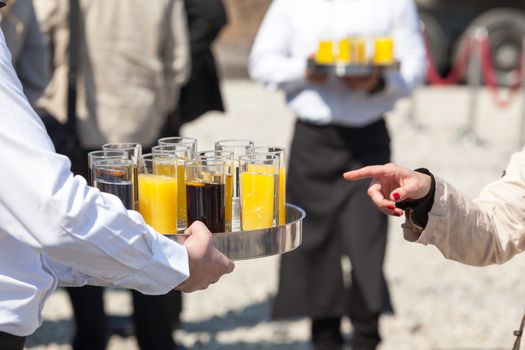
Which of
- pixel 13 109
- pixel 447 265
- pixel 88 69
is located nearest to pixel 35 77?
pixel 88 69

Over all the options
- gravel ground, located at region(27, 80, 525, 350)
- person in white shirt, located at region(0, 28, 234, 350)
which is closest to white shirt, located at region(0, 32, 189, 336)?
person in white shirt, located at region(0, 28, 234, 350)

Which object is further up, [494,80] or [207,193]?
[207,193]

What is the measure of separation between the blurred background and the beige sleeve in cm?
248

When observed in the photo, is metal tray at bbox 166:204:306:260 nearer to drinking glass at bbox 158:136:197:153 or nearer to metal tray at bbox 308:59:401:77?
A: drinking glass at bbox 158:136:197:153

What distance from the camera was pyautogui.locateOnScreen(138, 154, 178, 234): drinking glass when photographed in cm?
217

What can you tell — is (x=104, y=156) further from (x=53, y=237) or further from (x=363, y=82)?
(x=363, y=82)

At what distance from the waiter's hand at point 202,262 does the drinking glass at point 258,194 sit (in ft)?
0.51

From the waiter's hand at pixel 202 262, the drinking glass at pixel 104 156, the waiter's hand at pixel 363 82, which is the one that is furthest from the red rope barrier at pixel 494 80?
the waiter's hand at pixel 202 262

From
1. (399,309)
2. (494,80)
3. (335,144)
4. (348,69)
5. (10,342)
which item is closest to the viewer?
(10,342)

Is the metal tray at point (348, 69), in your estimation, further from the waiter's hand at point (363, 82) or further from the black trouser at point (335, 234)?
the black trouser at point (335, 234)

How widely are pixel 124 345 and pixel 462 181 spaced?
14.2 ft

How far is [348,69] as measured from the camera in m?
4.29

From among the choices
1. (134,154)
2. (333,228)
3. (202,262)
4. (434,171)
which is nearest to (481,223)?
(202,262)

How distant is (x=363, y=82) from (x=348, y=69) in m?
0.12
